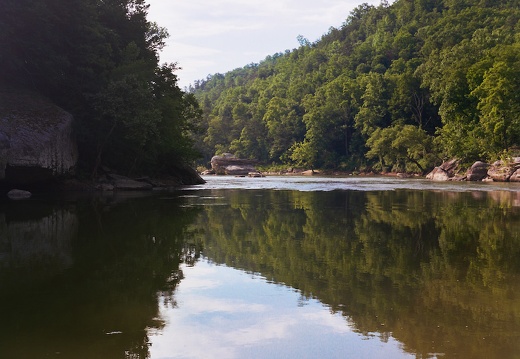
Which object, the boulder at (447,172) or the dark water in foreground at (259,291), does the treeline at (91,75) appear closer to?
the dark water in foreground at (259,291)

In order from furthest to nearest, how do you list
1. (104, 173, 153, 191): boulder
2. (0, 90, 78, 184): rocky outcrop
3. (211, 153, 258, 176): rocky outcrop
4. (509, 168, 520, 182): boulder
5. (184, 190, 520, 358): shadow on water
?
1. (211, 153, 258, 176): rocky outcrop
2. (509, 168, 520, 182): boulder
3. (104, 173, 153, 191): boulder
4. (0, 90, 78, 184): rocky outcrop
5. (184, 190, 520, 358): shadow on water

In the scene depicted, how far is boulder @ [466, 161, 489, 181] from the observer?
203 ft

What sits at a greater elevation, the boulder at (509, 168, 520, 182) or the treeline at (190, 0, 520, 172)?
the treeline at (190, 0, 520, 172)

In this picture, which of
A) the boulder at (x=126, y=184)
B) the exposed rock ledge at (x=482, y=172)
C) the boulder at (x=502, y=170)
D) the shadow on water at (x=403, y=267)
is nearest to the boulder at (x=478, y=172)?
the exposed rock ledge at (x=482, y=172)

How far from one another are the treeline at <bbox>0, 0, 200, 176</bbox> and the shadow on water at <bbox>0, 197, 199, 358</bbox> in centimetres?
2049

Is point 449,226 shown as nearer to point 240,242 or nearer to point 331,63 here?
point 240,242

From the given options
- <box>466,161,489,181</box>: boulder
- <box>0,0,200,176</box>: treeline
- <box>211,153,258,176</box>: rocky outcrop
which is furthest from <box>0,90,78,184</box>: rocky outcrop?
<box>211,153,258,176</box>: rocky outcrop

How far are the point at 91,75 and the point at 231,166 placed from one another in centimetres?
6843

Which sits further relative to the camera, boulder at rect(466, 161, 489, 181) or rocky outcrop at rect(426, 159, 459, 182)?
rocky outcrop at rect(426, 159, 459, 182)

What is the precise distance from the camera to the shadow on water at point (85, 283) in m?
5.97

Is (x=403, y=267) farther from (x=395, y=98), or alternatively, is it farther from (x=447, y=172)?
(x=395, y=98)

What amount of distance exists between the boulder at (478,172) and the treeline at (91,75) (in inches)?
1432

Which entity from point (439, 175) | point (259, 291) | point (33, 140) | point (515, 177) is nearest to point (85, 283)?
point (259, 291)

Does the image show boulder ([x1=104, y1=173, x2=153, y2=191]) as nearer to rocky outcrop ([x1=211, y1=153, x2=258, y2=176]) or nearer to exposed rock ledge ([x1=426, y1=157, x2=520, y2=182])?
exposed rock ledge ([x1=426, y1=157, x2=520, y2=182])
